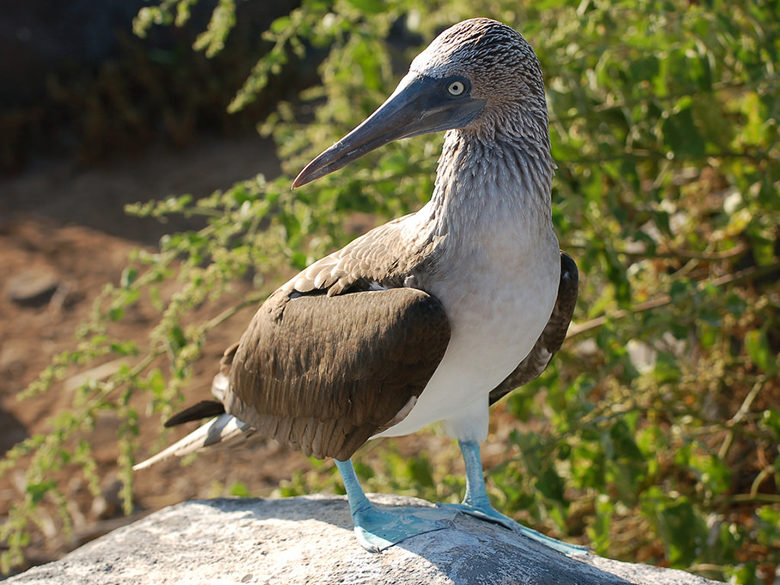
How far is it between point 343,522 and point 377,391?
670mm

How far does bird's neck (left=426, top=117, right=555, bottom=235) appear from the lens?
2.55 metres

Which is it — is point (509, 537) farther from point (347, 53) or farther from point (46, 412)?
point (46, 412)

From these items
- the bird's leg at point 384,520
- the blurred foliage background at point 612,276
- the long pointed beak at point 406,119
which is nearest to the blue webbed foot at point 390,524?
the bird's leg at point 384,520

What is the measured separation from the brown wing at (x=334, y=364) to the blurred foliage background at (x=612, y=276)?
459mm

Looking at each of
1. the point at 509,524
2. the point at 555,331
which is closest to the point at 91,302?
the point at 509,524

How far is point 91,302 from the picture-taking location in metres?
7.51

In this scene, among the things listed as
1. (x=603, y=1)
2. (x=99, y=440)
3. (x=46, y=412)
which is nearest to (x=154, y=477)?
(x=99, y=440)

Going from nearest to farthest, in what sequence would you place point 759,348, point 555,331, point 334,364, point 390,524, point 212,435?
point 334,364 → point 390,524 → point 555,331 → point 212,435 → point 759,348

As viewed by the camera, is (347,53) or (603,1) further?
(347,53)

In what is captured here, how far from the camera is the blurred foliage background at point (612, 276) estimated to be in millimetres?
3512

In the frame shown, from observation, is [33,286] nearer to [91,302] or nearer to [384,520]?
[91,302]

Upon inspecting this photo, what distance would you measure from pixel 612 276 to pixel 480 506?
117 cm

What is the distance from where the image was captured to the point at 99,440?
6.16 meters

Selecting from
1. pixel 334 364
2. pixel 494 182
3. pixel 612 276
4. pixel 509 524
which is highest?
pixel 494 182
